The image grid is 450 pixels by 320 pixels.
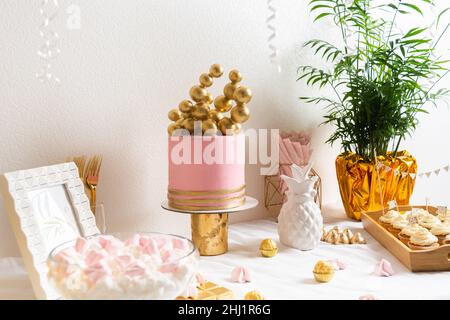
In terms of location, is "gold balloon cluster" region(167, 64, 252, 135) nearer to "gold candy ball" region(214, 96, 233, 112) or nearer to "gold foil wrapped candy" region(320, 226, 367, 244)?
"gold candy ball" region(214, 96, 233, 112)

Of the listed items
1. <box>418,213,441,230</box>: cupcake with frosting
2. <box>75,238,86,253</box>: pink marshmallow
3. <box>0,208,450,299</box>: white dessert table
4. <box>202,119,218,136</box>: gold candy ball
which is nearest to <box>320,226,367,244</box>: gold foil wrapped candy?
<box>0,208,450,299</box>: white dessert table

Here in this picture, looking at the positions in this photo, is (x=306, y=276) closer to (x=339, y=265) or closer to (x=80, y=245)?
(x=339, y=265)

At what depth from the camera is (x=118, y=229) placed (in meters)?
1.47

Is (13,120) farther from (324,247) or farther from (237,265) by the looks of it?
(324,247)

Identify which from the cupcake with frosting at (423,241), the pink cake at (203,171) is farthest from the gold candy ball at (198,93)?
the cupcake with frosting at (423,241)

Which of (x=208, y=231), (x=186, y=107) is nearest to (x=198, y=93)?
(x=186, y=107)

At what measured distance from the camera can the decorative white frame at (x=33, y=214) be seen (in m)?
1.07

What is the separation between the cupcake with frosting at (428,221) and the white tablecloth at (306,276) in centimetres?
12

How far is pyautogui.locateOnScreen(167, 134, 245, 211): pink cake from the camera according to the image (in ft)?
4.25

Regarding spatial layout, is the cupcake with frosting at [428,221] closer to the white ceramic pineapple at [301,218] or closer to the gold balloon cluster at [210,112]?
the white ceramic pineapple at [301,218]

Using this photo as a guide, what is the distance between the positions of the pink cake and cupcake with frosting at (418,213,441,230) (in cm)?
47
